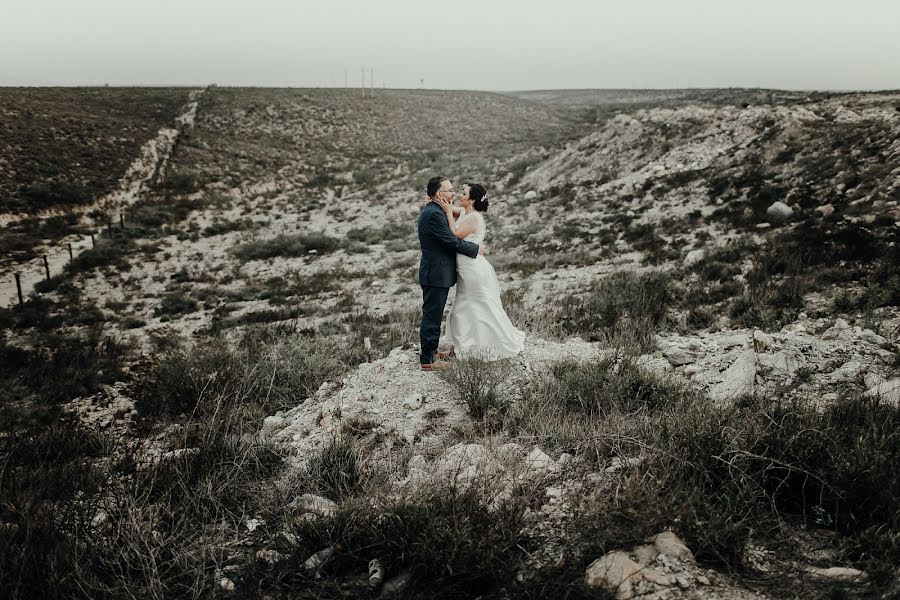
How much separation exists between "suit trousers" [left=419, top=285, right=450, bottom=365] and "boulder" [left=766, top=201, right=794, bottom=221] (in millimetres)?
10148

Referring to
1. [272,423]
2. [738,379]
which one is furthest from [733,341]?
[272,423]

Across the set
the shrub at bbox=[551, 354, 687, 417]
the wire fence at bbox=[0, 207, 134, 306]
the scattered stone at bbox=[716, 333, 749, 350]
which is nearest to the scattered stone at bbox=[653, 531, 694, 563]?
the shrub at bbox=[551, 354, 687, 417]

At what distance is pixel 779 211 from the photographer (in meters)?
11.9

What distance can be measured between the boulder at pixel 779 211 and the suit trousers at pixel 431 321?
1015 cm

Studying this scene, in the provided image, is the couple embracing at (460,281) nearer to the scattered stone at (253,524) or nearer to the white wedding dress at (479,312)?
the white wedding dress at (479,312)

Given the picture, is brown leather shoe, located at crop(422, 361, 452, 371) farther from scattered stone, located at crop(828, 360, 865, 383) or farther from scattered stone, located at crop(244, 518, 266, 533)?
scattered stone, located at crop(828, 360, 865, 383)

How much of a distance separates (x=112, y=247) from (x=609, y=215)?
17.5 metres

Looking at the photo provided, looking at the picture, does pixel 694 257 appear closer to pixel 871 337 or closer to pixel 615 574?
pixel 871 337

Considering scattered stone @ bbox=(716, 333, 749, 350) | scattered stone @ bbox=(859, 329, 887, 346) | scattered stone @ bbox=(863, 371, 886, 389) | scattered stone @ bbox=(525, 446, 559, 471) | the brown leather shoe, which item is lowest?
the brown leather shoe

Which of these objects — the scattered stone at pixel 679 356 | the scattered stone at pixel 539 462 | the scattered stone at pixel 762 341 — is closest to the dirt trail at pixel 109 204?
the scattered stone at pixel 539 462

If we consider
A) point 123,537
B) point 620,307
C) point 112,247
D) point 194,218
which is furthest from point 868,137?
point 194,218

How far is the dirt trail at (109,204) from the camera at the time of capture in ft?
48.3

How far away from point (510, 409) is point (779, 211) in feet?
36.3

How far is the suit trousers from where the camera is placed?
18.0ft
